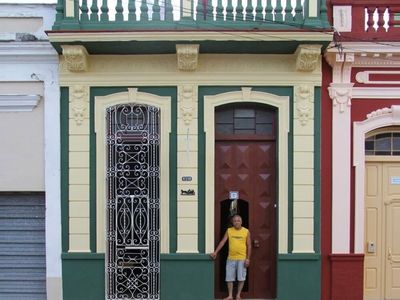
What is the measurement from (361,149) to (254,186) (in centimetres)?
167

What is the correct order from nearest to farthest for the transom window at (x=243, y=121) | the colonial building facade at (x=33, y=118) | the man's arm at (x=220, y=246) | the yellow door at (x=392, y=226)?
the man's arm at (x=220, y=246), the colonial building facade at (x=33, y=118), the yellow door at (x=392, y=226), the transom window at (x=243, y=121)

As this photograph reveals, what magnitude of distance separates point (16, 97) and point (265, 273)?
4595 millimetres

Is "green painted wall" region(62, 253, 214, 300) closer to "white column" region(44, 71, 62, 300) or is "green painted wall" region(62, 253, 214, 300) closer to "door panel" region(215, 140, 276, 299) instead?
"white column" region(44, 71, 62, 300)

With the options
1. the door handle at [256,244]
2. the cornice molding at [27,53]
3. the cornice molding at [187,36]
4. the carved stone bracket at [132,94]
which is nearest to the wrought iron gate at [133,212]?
the carved stone bracket at [132,94]

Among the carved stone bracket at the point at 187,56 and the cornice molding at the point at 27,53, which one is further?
the cornice molding at the point at 27,53

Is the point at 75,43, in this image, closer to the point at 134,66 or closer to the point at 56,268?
the point at 134,66

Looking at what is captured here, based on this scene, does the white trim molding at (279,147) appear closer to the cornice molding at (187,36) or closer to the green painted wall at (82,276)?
the cornice molding at (187,36)

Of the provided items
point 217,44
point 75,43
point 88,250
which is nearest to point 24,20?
point 75,43

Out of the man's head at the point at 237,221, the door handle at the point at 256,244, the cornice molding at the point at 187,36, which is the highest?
the cornice molding at the point at 187,36

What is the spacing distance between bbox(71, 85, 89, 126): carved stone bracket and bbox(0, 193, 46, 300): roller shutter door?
4.42ft

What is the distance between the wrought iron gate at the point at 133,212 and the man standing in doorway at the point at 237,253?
1031 millimetres

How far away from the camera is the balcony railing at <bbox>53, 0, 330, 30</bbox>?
7.59m

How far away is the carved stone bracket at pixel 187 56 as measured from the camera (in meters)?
7.46

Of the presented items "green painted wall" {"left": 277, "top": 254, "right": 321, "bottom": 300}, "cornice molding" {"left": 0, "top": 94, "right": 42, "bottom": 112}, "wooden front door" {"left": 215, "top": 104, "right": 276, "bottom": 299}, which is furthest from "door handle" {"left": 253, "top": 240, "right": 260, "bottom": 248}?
"cornice molding" {"left": 0, "top": 94, "right": 42, "bottom": 112}
